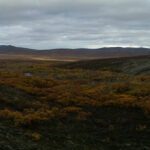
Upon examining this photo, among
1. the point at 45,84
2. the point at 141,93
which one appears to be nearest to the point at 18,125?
the point at 141,93

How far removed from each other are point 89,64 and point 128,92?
166ft

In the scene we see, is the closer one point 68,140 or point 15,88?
point 68,140

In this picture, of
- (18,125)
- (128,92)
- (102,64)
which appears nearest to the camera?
(18,125)

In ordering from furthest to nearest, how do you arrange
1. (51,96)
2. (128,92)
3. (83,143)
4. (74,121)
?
(128,92), (51,96), (74,121), (83,143)

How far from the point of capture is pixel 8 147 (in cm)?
2031

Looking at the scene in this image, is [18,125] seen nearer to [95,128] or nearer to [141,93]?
Answer: [95,128]

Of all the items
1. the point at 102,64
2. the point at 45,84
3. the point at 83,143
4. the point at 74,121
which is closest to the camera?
the point at 83,143

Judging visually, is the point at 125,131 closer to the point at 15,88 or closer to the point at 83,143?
the point at 83,143

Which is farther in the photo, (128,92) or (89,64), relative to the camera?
(89,64)

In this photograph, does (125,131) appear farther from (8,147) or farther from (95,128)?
(8,147)

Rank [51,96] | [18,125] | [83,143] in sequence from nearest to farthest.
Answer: [83,143] → [18,125] → [51,96]

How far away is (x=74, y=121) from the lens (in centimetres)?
2817

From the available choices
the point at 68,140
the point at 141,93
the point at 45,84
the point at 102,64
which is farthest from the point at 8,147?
the point at 102,64

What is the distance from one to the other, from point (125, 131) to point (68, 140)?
4.22 meters
